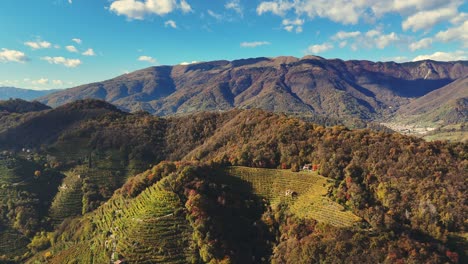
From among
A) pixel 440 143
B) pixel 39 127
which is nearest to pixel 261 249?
pixel 440 143

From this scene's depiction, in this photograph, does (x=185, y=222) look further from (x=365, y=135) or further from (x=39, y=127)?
(x=39, y=127)

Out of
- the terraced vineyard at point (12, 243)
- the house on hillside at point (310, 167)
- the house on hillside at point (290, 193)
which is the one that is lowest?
the terraced vineyard at point (12, 243)

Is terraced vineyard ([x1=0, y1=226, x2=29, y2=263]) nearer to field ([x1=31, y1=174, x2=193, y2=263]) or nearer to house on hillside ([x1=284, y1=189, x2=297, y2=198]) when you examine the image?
field ([x1=31, y1=174, x2=193, y2=263])

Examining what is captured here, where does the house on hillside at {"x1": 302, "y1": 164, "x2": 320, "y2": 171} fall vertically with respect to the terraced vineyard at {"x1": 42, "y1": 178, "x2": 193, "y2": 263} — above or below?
above

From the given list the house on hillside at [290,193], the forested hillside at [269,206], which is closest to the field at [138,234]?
the forested hillside at [269,206]

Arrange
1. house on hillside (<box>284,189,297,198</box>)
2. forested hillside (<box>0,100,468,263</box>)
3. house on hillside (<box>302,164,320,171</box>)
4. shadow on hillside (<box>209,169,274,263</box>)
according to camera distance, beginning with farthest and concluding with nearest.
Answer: house on hillside (<box>302,164,320,171</box>), house on hillside (<box>284,189,297,198</box>), shadow on hillside (<box>209,169,274,263</box>), forested hillside (<box>0,100,468,263</box>)

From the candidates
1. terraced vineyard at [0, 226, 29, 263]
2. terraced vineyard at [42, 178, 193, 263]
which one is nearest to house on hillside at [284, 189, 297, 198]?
terraced vineyard at [42, 178, 193, 263]

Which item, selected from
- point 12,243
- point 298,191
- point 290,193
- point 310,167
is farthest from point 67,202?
point 310,167

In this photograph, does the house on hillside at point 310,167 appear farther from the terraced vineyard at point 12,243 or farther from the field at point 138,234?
the terraced vineyard at point 12,243
